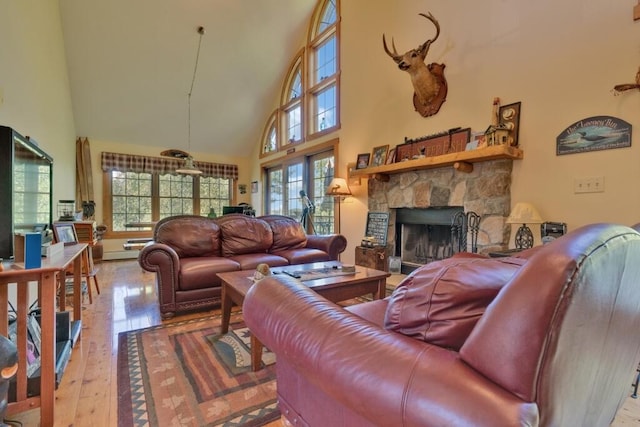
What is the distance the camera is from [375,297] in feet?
8.57

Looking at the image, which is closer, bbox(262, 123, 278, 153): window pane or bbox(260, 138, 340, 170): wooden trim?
bbox(260, 138, 340, 170): wooden trim

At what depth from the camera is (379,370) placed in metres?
0.68

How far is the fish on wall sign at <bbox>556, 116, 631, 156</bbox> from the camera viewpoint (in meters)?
2.26

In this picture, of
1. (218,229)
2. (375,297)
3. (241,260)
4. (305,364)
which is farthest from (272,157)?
(305,364)

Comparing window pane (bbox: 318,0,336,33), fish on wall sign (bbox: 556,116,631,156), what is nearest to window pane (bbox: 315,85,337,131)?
window pane (bbox: 318,0,336,33)

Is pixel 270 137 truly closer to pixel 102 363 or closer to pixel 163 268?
pixel 163 268

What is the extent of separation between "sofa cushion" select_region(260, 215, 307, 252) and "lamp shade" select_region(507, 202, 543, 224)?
2.33 m

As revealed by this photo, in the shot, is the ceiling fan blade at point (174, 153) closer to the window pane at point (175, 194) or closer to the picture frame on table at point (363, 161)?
the window pane at point (175, 194)

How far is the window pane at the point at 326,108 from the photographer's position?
5.17 metres

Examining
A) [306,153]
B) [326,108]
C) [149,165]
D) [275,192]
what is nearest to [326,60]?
[326,108]

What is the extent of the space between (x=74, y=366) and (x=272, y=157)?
212 inches

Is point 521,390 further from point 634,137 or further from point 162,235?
point 162,235

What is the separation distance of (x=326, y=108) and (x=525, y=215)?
12.3 feet

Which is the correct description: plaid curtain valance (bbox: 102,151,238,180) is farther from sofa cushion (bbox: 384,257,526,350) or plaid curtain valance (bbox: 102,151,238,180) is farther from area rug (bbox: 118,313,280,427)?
sofa cushion (bbox: 384,257,526,350)
